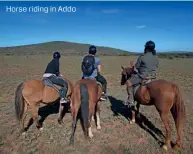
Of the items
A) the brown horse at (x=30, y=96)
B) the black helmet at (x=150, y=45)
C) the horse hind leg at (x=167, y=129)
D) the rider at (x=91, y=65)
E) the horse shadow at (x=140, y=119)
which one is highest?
the black helmet at (x=150, y=45)

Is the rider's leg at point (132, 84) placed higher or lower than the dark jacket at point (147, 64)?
lower

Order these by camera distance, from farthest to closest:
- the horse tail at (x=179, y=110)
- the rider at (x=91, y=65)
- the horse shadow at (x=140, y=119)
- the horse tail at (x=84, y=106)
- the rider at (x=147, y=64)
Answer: the horse shadow at (x=140, y=119)
the rider at (x=91, y=65)
the rider at (x=147, y=64)
the horse tail at (x=84, y=106)
the horse tail at (x=179, y=110)

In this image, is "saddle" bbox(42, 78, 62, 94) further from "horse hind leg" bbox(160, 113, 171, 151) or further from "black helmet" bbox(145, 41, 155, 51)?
"horse hind leg" bbox(160, 113, 171, 151)

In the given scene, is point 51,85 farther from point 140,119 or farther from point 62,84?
point 140,119

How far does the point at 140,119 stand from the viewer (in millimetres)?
8484

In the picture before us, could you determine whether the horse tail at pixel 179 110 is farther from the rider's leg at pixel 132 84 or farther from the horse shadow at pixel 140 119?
the rider's leg at pixel 132 84

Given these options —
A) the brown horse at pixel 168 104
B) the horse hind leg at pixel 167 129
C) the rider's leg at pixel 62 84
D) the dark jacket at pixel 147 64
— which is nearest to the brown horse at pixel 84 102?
the rider's leg at pixel 62 84

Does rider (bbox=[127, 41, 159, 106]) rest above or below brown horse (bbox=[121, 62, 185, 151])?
above

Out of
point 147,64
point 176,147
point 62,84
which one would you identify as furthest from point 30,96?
point 176,147

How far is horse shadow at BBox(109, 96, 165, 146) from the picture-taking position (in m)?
7.21

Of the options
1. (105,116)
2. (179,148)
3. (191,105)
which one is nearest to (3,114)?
(105,116)

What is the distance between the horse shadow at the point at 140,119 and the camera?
7207 mm

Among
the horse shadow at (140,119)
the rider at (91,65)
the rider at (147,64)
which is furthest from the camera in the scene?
the horse shadow at (140,119)

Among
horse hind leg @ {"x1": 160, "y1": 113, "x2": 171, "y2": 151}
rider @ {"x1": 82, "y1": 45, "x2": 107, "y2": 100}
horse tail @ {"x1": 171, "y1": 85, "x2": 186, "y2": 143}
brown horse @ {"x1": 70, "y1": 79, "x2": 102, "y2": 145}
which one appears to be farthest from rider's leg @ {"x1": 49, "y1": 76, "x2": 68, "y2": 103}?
horse tail @ {"x1": 171, "y1": 85, "x2": 186, "y2": 143}
